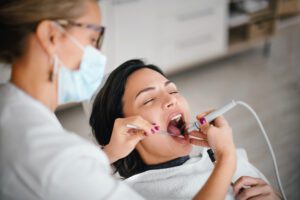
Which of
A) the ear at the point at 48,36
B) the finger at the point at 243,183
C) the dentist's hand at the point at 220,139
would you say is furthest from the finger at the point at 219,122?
Answer: the ear at the point at 48,36

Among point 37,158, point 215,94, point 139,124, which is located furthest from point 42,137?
point 215,94

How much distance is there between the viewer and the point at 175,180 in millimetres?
1286

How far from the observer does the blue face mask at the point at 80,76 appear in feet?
3.04

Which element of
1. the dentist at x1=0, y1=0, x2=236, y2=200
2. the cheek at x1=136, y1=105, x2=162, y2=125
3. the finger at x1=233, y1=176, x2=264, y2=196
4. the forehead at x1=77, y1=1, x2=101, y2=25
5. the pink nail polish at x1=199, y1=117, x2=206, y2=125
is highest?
the forehead at x1=77, y1=1, x2=101, y2=25

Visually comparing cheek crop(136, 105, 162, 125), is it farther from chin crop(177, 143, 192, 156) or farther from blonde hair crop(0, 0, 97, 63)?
blonde hair crop(0, 0, 97, 63)

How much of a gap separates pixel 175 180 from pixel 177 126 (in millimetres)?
167

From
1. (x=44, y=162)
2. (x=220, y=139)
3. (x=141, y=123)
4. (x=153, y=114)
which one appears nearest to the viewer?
(x=44, y=162)

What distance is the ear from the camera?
2.80 feet

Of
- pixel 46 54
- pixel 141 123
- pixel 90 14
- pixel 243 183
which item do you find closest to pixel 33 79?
pixel 46 54

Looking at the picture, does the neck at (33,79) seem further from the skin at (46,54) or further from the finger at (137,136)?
the finger at (137,136)

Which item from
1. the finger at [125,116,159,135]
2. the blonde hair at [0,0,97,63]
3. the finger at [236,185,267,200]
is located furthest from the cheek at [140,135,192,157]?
the blonde hair at [0,0,97,63]

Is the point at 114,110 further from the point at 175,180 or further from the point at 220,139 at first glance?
the point at 220,139

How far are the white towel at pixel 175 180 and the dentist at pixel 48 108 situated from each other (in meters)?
0.30

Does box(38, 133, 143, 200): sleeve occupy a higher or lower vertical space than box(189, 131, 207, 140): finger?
higher
